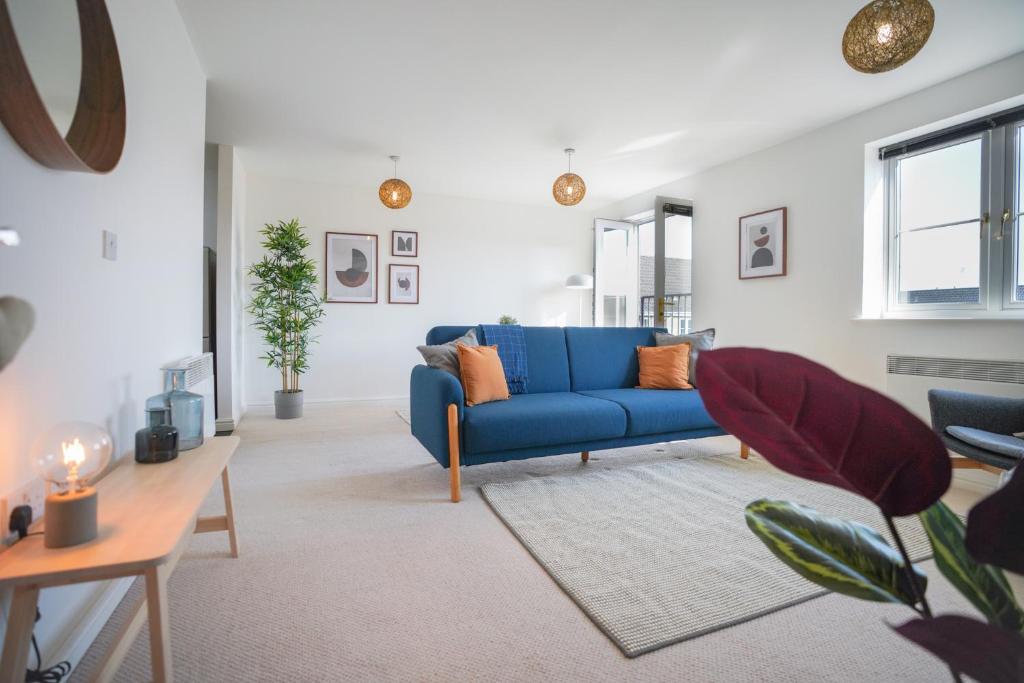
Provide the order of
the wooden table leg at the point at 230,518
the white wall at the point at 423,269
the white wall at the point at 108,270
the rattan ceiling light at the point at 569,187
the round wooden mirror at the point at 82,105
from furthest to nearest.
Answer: the white wall at the point at 423,269, the rattan ceiling light at the point at 569,187, the wooden table leg at the point at 230,518, the white wall at the point at 108,270, the round wooden mirror at the point at 82,105

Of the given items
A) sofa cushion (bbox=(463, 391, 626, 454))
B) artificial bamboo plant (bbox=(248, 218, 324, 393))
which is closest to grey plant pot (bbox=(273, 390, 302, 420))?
artificial bamboo plant (bbox=(248, 218, 324, 393))

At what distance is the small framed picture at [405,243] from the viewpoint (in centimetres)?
565

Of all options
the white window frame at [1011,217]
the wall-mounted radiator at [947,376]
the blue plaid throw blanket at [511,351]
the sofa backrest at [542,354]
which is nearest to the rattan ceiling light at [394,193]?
the sofa backrest at [542,354]

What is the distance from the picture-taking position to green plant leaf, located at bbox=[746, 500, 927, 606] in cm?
44

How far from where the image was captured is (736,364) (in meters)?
0.42

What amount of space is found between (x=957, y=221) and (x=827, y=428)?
3881 mm

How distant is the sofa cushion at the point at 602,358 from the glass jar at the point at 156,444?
236 cm

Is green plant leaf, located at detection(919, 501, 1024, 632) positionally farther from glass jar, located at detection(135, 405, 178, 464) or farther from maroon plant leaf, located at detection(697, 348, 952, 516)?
glass jar, located at detection(135, 405, 178, 464)

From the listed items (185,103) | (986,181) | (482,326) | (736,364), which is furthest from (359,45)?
(986,181)

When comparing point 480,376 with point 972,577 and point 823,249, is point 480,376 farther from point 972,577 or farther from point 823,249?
point 823,249

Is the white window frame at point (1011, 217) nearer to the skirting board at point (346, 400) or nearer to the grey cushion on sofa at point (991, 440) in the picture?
the grey cushion on sofa at point (991, 440)

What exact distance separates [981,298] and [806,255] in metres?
1.14

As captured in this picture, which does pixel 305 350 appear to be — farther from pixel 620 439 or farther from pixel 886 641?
pixel 886 641

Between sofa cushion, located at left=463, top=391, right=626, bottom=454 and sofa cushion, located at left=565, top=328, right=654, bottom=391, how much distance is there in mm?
508
